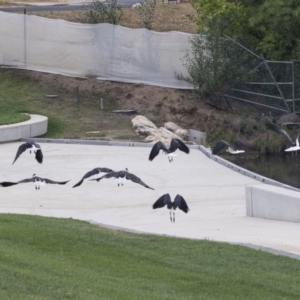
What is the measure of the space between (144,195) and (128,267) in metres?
7.13

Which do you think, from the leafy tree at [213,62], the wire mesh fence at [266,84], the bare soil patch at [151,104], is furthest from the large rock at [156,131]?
the wire mesh fence at [266,84]

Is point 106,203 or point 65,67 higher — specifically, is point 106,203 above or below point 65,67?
below

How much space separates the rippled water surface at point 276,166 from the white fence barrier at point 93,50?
4.40 meters

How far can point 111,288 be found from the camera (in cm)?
793

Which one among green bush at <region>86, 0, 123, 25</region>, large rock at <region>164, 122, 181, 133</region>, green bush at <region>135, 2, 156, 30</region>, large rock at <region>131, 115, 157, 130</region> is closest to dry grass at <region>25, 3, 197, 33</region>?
green bush at <region>135, 2, 156, 30</region>

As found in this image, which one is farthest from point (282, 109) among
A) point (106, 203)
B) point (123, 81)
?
point (106, 203)

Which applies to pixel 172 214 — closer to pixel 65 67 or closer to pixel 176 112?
pixel 176 112

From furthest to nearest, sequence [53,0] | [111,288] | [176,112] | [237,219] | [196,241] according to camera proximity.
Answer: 1. [53,0]
2. [176,112]
3. [237,219]
4. [196,241]
5. [111,288]

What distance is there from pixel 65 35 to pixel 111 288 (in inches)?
879

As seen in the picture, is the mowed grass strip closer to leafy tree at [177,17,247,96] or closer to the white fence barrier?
leafy tree at [177,17,247,96]

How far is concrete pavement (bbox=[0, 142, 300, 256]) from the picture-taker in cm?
1262

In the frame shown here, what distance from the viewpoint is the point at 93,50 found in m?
29.2

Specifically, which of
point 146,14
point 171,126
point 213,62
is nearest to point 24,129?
point 171,126

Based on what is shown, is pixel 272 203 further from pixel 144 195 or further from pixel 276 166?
pixel 276 166
